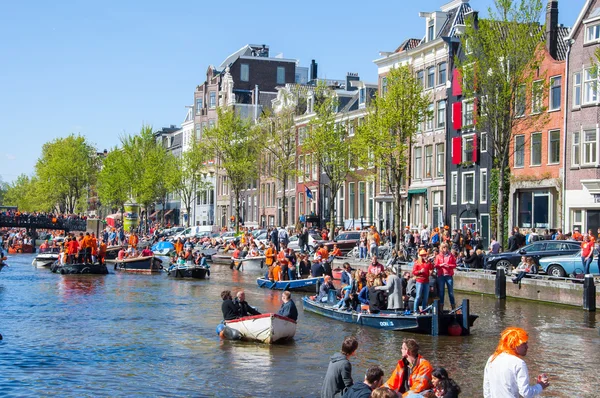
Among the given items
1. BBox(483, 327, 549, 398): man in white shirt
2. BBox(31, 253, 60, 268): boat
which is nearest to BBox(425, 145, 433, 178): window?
BBox(31, 253, 60, 268): boat

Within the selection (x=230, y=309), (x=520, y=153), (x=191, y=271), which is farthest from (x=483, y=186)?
(x=230, y=309)

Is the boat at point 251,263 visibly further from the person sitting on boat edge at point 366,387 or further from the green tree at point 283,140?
the person sitting on boat edge at point 366,387

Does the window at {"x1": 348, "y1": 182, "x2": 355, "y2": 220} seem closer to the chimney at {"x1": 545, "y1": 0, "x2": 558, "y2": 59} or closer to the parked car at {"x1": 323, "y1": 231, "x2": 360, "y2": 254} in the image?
the parked car at {"x1": 323, "y1": 231, "x2": 360, "y2": 254}

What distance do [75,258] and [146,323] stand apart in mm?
23686

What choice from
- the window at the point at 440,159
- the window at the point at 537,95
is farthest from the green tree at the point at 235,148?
the window at the point at 537,95

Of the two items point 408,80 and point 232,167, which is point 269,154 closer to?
point 232,167

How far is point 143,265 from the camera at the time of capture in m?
56.3

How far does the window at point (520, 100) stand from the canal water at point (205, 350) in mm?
12736

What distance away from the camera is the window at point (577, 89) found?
49875 mm

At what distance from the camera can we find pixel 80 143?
122750 millimetres

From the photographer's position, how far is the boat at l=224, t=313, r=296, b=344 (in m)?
25.3

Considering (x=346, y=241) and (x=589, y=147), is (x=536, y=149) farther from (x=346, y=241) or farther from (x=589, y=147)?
(x=346, y=241)

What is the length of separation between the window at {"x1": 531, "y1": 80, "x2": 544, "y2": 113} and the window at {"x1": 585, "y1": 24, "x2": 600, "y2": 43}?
4.80m

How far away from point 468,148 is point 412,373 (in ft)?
155
